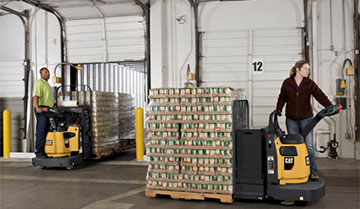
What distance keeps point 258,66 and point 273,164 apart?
16.8 ft

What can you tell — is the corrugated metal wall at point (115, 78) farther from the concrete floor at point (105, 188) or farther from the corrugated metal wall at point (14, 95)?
the concrete floor at point (105, 188)

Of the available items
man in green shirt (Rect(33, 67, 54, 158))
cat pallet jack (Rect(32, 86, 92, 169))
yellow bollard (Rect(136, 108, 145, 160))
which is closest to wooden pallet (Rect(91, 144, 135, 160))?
cat pallet jack (Rect(32, 86, 92, 169))

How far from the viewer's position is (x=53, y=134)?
8.12 m

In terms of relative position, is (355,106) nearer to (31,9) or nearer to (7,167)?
(7,167)

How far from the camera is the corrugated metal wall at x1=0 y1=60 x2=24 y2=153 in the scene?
436 inches

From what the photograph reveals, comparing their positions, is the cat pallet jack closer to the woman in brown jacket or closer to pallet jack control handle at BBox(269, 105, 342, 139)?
pallet jack control handle at BBox(269, 105, 342, 139)

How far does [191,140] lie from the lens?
527 centimetres

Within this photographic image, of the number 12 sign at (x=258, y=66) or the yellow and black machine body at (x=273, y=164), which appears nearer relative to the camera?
the yellow and black machine body at (x=273, y=164)

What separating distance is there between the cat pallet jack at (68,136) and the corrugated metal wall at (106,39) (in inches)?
80.8

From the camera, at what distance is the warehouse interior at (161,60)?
28.6 ft

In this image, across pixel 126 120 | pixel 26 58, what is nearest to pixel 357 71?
pixel 126 120

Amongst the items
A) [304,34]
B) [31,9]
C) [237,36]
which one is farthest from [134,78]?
[304,34]

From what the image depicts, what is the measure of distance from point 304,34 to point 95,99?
236 inches

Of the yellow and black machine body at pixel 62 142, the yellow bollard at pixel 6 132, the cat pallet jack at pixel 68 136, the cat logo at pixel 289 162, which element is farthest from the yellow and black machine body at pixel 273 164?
the yellow bollard at pixel 6 132
